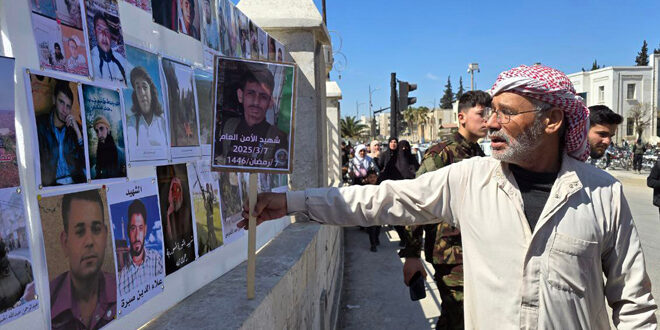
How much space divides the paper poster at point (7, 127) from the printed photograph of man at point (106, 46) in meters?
0.38

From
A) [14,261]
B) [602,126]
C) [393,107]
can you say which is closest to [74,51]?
[14,261]

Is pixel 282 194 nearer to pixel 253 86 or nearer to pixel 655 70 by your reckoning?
pixel 253 86

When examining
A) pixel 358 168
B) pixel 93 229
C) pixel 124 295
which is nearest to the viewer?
pixel 93 229

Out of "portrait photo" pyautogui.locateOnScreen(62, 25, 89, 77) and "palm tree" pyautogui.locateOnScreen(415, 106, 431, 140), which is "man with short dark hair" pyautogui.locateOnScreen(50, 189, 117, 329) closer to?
"portrait photo" pyautogui.locateOnScreen(62, 25, 89, 77)

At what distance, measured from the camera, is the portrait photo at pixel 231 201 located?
277 cm

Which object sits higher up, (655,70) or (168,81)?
(655,70)

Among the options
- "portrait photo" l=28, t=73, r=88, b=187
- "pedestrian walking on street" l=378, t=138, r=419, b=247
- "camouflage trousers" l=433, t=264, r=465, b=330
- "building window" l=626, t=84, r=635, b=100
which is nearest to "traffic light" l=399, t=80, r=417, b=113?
"pedestrian walking on street" l=378, t=138, r=419, b=247

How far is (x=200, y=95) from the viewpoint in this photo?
2.49m

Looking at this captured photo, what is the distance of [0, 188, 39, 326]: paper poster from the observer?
126 cm

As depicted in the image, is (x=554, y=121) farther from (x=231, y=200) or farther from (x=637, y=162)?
(x=637, y=162)

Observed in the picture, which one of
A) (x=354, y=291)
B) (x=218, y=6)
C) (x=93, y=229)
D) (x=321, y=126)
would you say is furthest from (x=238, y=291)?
(x=354, y=291)

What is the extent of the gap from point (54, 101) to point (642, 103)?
6009 cm

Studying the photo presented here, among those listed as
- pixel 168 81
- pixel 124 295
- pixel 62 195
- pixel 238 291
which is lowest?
pixel 238 291

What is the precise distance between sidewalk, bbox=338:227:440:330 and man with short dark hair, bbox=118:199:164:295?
3778 millimetres
